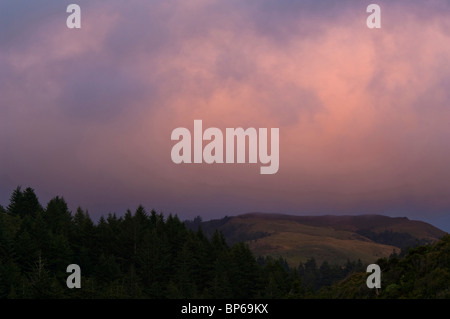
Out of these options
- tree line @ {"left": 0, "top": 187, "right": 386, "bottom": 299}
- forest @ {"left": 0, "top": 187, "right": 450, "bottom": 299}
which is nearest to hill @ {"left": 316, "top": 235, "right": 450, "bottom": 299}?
forest @ {"left": 0, "top": 187, "right": 450, "bottom": 299}

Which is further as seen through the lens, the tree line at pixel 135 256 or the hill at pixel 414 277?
the tree line at pixel 135 256

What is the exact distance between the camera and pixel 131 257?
113 metres

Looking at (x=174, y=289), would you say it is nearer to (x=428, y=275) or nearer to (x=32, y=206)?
(x=32, y=206)

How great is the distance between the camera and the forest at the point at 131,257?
8925 centimetres

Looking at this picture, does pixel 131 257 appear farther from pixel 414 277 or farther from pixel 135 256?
pixel 414 277

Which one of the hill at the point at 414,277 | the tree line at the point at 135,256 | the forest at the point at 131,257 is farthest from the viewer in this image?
the tree line at the point at 135,256

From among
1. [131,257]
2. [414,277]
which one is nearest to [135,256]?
[131,257]

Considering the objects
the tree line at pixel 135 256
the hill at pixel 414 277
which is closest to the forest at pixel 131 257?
the tree line at pixel 135 256

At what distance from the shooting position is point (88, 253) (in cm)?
10762

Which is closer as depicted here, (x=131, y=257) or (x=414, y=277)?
(x=414, y=277)

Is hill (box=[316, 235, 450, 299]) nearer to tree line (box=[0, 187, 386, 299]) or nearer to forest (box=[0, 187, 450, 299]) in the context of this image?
forest (box=[0, 187, 450, 299])

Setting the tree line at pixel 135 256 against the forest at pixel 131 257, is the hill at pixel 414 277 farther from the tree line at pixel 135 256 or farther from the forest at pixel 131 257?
the tree line at pixel 135 256
